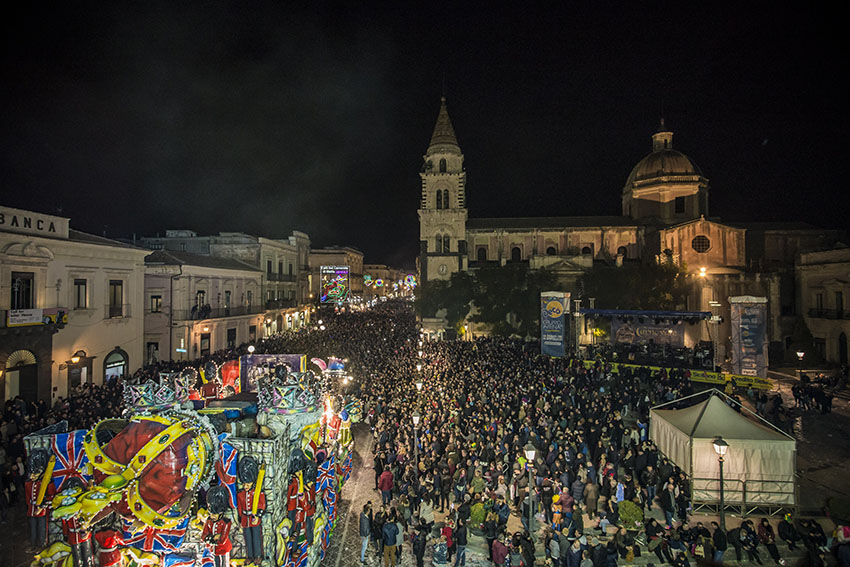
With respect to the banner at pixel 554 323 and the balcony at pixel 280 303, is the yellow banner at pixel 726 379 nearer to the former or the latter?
the banner at pixel 554 323

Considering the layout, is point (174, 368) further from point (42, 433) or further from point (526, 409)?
point (526, 409)

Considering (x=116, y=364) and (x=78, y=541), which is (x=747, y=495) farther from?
(x=116, y=364)

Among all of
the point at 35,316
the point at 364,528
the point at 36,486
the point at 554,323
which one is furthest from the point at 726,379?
the point at 35,316

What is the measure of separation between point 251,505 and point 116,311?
71.0ft

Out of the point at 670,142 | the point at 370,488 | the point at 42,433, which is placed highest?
the point at 670,142

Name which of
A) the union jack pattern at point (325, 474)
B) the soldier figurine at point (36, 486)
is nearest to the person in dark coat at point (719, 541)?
the union jack pattern at point (325, 474)

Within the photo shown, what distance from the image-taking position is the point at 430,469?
11.7 meters

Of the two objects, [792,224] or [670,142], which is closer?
[792,224]

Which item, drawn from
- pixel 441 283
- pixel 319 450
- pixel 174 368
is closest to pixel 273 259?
pixel 441 283

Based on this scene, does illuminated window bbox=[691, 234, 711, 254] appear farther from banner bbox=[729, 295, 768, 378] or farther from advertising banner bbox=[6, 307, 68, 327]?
advertising banner bbox=[6, 307, 68, 327]

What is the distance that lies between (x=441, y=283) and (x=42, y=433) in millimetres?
36797

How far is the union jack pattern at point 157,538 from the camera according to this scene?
652cm

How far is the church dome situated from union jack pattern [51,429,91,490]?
5201 centimetres

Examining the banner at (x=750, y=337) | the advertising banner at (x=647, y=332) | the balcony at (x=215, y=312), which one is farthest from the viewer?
the balcony at (x=215, y=312)
